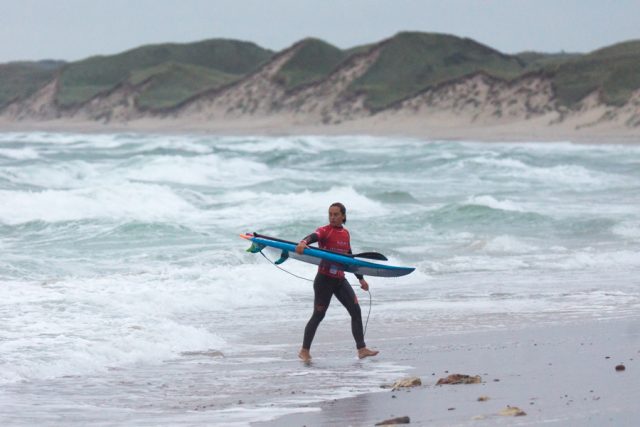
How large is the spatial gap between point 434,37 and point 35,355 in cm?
8800

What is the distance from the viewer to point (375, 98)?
268 ft

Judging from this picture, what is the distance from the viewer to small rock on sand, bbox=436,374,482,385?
8516 millimetres

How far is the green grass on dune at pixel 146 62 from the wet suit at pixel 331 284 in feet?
319

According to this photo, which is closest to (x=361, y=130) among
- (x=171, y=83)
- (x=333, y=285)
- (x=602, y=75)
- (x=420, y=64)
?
(x=602, y=75)

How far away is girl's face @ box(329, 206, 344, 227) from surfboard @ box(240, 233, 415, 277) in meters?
0.23

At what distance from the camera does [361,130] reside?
76.4 metres

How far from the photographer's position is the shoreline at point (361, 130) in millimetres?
60938

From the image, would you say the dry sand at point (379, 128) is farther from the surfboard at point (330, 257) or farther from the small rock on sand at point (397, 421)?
the small rock on sand at point (397, 421)

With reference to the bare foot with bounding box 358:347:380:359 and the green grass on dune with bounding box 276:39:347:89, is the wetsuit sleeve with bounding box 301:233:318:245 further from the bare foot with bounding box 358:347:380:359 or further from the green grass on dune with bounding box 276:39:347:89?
the green grass on dune with bounding box 276:39:347:89

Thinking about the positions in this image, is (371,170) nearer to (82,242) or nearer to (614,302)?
(82,242)

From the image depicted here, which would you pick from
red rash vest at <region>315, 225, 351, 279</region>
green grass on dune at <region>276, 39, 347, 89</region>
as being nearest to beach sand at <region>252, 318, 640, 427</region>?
red rash vest at <region>315, 225, 351, 279</region>

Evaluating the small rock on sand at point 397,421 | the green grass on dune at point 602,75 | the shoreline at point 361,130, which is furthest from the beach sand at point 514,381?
the green grass on dune at point 602,75

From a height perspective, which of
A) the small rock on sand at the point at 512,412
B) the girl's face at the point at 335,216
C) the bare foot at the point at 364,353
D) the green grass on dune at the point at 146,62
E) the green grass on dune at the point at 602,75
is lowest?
the bare foot at the point at 364,353

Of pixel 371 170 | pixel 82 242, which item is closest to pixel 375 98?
pixel 371 170
